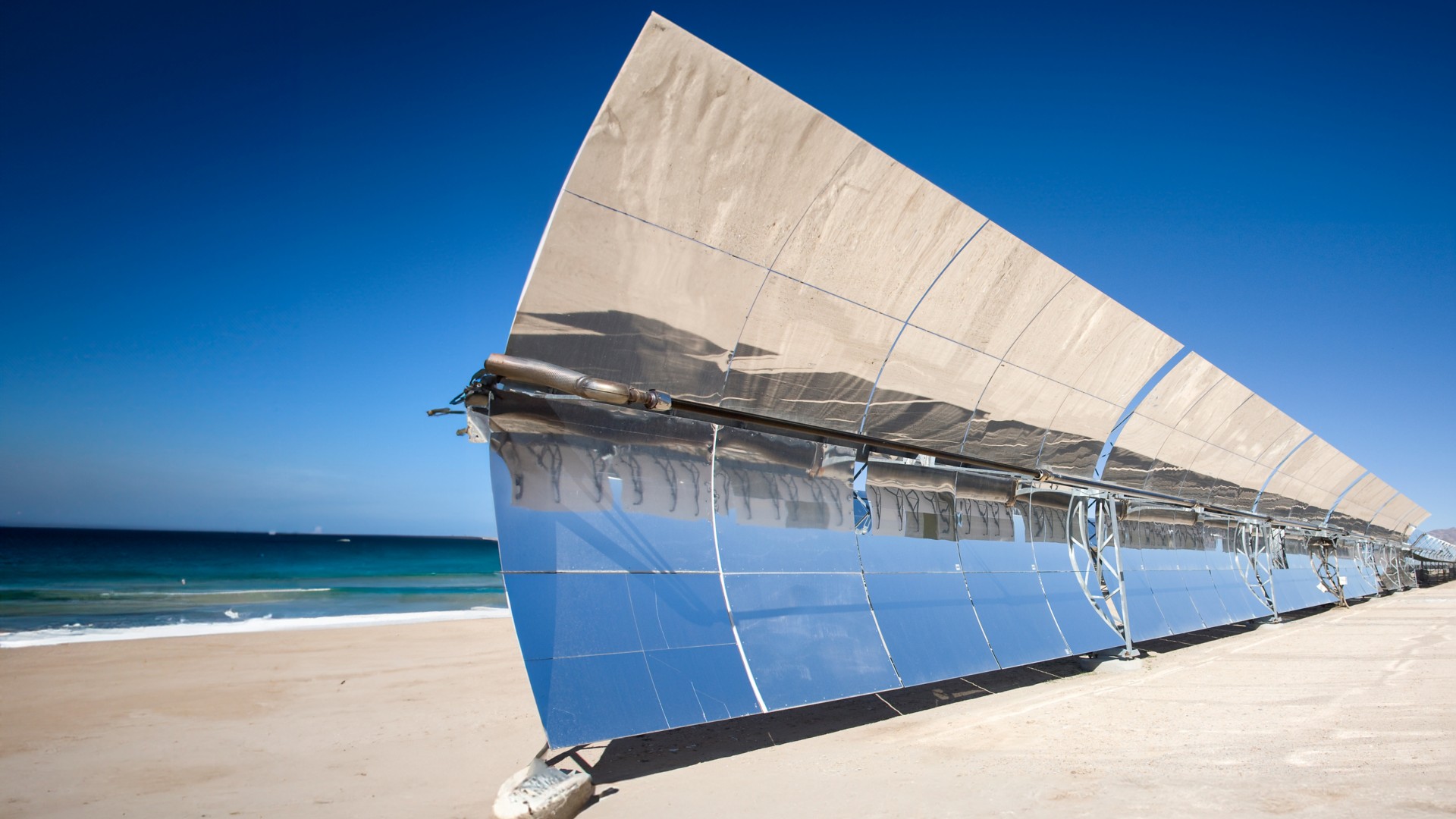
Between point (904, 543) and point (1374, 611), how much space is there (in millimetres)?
22424

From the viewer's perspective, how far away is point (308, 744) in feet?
23.5

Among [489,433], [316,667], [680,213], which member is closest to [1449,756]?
[680,213]

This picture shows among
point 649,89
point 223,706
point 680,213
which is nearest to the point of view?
point 649,89

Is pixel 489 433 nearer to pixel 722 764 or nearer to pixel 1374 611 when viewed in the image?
pixel 722 764

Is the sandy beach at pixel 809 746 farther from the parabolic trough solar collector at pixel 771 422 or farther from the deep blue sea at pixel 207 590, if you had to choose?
the deep blue sea at pixel 207 590

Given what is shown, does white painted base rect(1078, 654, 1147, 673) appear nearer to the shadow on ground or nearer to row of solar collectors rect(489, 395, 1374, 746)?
Answer: the shadow on ground

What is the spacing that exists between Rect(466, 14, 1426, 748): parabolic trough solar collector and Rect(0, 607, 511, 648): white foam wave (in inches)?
481

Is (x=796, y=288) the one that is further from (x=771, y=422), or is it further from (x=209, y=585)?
(x=209, y=585)

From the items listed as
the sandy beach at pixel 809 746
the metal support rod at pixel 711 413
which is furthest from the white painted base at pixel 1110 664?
the metal support rod at pixel 711 413

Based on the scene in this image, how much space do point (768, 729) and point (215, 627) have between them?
19.0 metres

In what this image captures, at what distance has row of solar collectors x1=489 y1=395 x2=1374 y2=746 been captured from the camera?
203 inches

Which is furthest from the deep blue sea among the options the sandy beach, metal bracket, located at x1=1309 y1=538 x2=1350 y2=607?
metal bracket, located at x1=1309 y1=538 x2=1350 y2=607

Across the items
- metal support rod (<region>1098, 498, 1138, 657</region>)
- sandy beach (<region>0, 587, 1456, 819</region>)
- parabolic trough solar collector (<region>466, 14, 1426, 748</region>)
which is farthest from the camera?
metal support rod (<region>1098, 498, 1138, 657</region>)

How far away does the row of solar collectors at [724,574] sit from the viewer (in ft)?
16.9
